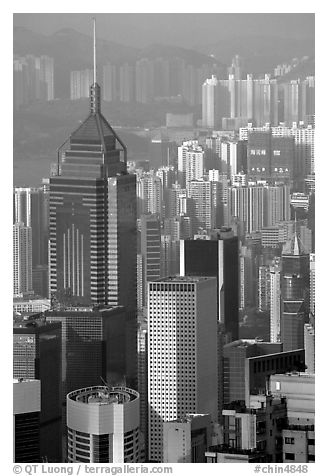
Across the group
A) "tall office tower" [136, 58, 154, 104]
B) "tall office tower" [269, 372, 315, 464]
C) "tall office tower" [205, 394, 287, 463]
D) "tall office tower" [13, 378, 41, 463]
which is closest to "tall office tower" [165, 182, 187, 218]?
"tall office tower" [136, 58, 154, 104]

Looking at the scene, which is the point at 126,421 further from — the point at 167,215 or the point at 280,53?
the point at 280,53

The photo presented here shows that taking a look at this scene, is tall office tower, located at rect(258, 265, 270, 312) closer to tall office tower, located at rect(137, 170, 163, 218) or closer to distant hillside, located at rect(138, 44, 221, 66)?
tall office tower, located at rect(137, 170, 163, 218)

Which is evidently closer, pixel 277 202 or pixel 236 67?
pixel 236 67

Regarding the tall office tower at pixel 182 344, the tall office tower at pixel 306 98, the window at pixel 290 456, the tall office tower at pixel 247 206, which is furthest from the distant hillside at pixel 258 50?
the window at pixel 290 456

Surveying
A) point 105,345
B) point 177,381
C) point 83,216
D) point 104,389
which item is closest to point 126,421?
point 104,389

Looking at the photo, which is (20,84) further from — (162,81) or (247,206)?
(247,206)

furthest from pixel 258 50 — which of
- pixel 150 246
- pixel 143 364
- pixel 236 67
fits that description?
pixel 143 364
